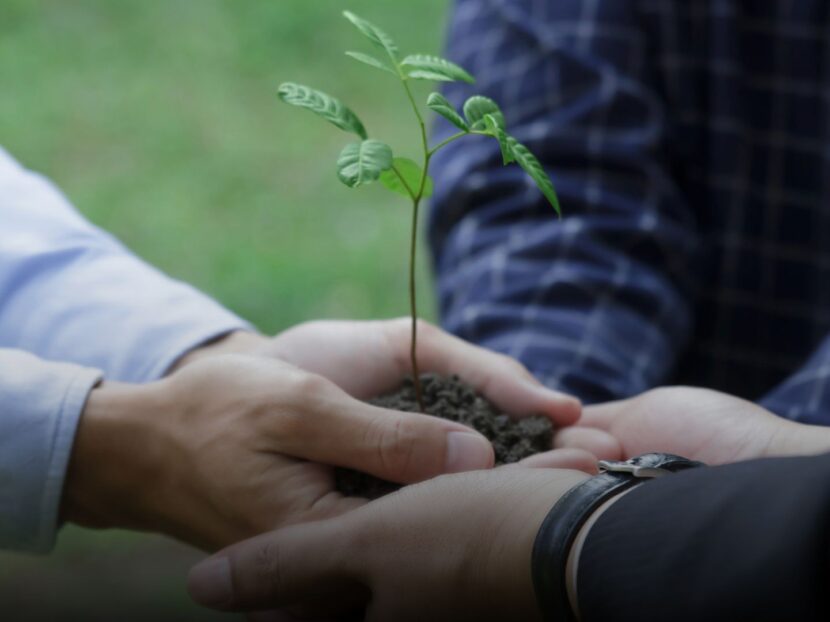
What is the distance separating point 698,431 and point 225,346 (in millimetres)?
483

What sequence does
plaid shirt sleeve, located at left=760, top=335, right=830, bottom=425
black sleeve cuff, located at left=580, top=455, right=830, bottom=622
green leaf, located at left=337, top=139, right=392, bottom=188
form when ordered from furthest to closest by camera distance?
plaid shirt sleeve, located at left=760, top=335, right=830, bottom=425 → green leaf, located at left=337, top=139, right=392, bottom=188 → black sleeve cuff, located at left=580, top=455, right=830, bottom=622

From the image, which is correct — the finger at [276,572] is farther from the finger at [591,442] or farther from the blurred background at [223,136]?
the blurred background at [223,136]

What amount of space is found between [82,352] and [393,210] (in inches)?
61.3

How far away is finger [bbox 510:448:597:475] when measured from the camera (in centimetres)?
87

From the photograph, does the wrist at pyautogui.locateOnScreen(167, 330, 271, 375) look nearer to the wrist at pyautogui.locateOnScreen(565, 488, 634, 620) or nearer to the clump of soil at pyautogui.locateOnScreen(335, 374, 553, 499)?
the clump of soil at pyautogui.locateOnScreen(335, 374, 553, 499)

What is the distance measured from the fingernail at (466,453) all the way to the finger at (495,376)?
0.50 feet

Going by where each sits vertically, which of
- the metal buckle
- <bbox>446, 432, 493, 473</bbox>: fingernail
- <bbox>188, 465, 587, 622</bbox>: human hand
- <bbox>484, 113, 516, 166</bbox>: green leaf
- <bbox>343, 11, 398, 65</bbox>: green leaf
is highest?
<bbox>343, 11, 398, 65</bbox>: green leaf

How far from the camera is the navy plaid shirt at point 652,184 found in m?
1.32

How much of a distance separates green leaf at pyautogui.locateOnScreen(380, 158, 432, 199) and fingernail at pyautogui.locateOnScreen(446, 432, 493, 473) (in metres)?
0.20

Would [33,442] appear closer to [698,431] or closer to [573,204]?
[698,431]

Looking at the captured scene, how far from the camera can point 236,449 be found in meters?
0.90

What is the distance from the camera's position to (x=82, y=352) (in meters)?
1.11

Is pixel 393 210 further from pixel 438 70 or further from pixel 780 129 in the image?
pixel 438 70

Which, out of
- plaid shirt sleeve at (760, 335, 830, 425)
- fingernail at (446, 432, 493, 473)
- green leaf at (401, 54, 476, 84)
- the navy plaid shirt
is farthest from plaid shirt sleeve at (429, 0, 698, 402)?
green leaf at (401, 54, 476, 84)
